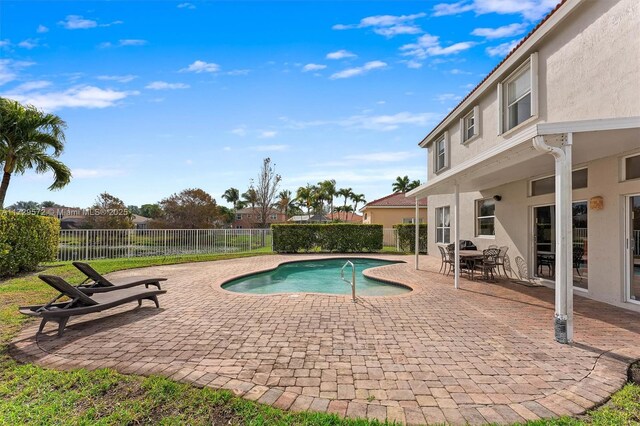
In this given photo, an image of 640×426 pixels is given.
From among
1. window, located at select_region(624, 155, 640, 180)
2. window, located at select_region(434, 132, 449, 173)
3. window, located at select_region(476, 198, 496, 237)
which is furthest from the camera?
window, located at select_region(434, 132, 449, 173)

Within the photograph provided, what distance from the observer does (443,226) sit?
16.3 meters

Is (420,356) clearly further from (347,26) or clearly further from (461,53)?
(461,53)

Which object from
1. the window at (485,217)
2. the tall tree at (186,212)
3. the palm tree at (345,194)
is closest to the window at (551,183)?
the window at (485,217)

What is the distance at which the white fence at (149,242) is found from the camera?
15945mm

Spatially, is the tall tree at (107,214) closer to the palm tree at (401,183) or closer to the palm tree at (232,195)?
the palm tree at (232,195)

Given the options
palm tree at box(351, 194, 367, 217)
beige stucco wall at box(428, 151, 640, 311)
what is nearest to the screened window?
beige stucco wall at box(428, 151, 640, 311)

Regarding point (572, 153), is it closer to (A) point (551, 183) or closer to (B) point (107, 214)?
(A) point (551, 183)

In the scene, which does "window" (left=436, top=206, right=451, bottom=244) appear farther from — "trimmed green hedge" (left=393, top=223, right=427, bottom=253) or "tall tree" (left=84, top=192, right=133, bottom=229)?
"tall tree" (left=84, top=192, right=133, bottom=229)

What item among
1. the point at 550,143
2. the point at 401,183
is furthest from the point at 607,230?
the point at 401,183

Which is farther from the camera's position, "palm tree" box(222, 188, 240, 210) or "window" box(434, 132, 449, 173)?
"palm tree" box(222, 188, 240, 210)

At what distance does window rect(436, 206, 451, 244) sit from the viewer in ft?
52.1

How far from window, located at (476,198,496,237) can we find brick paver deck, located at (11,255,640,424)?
5.18 meters

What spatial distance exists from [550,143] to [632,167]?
3.27 m

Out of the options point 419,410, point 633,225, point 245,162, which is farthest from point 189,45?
point 245,162
